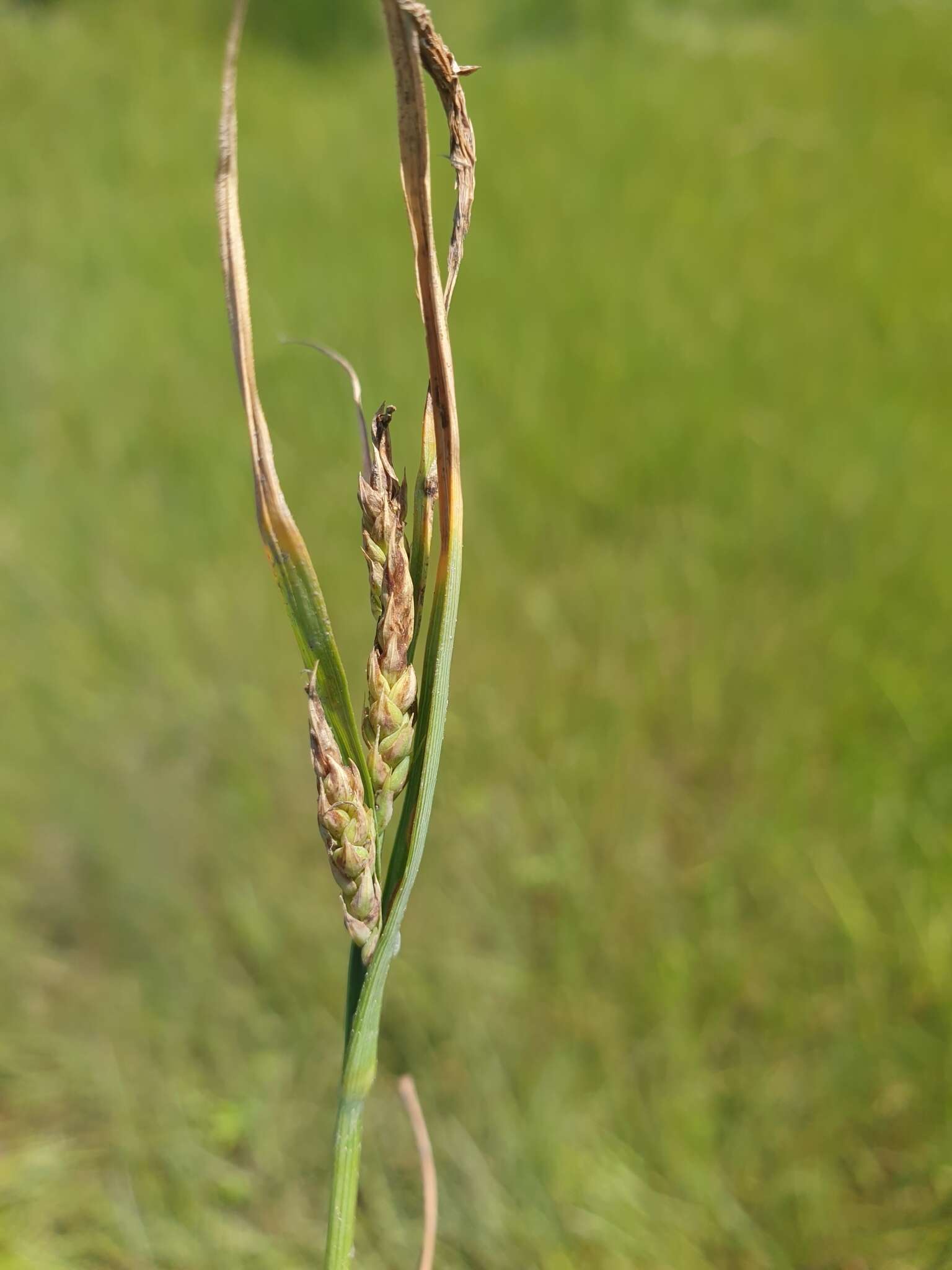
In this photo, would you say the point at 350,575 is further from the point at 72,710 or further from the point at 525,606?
the point at 72,710

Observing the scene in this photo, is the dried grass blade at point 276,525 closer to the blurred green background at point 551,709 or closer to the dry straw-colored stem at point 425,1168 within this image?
the dry straw-colored stem at point 425,1168

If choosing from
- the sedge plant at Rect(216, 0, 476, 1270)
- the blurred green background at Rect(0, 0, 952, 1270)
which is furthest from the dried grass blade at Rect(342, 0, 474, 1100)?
the blurred green background at Rect(0, 0, 952, 1270)

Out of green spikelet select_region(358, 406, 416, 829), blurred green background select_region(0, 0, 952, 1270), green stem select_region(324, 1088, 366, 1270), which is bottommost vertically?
blurred green background select_region(0, 0, 952, 1270)

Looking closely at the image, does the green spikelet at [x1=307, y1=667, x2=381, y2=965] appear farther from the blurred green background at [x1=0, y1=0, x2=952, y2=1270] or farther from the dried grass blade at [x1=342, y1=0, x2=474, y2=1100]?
the blurred green background at [x1=0, y1=0, x2=952, y2=1270]

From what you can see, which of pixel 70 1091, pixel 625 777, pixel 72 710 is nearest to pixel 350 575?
pixel 72 710

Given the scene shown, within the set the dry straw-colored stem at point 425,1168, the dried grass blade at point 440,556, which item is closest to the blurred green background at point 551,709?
the dry straw-colored stem at point 425,1168

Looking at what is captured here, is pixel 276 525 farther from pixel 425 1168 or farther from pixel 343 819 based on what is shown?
pixel 425 1168
